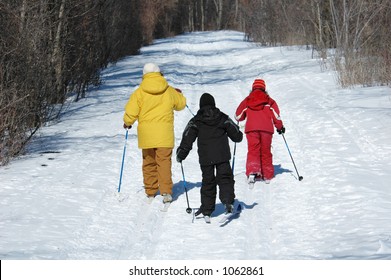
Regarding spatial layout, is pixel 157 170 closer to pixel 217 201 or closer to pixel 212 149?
pixel 217 201

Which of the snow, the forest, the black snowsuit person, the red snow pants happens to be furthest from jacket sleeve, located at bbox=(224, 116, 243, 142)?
the forest

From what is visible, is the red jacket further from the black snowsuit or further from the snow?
the black snowsuit

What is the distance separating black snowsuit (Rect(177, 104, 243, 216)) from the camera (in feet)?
26.3

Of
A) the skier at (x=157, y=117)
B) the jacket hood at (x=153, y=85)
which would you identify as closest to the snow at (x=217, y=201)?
the skier at (x=157, y=117)

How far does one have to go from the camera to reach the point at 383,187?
8.82 m

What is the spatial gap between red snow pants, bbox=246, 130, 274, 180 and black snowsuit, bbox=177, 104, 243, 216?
66.1 inches

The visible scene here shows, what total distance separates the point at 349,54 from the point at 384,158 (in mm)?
7539

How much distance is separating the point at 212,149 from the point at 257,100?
2169 mm

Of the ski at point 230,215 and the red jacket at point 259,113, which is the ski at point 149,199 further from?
the red jacket at point 259,113

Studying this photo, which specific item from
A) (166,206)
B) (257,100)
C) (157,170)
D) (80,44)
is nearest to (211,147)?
(166,206)

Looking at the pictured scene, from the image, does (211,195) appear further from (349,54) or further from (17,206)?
(349,54)

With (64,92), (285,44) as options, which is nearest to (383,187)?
(64,92)

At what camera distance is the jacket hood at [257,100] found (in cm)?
993

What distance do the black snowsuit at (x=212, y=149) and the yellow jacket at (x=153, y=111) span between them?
29.2 inches
